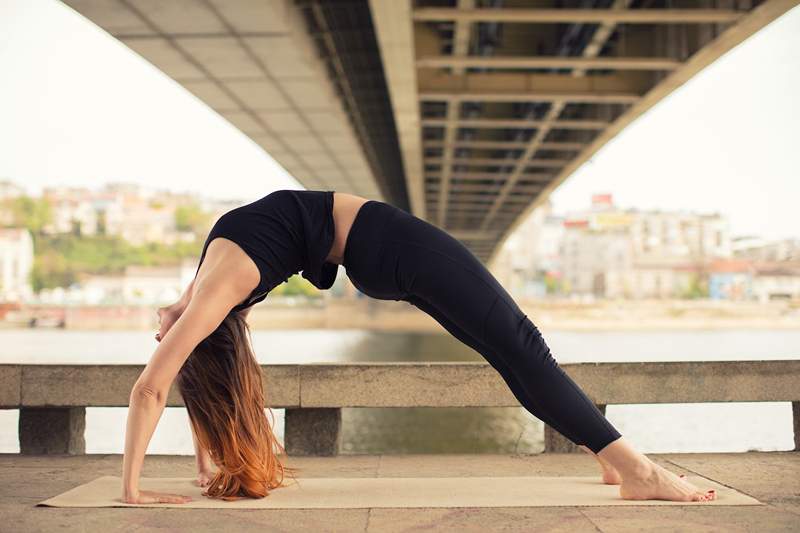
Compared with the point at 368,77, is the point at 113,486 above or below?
below

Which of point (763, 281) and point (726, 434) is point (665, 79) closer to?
point (726, 434)

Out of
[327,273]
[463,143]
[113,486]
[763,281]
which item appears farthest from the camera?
[763,281]

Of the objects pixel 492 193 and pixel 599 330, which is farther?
pixel 599 330

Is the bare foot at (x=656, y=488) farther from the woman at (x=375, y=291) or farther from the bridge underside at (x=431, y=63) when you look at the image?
the bridge underside at (x=431, y=63)

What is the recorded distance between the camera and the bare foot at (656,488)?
3.36m

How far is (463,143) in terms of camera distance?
22.0m

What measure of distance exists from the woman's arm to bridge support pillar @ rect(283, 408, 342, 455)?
1.76 m

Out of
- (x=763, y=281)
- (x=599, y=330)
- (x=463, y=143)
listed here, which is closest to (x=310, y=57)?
(x=463, y=143)

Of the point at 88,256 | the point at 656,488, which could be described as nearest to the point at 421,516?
the point at 656,488

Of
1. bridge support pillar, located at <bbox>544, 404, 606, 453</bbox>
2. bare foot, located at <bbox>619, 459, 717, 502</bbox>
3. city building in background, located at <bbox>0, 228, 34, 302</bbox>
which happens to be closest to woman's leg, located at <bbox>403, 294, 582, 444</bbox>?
bare foot, located at <bbox>619, 459, 717, 502</bbox>

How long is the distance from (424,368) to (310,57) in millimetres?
10599

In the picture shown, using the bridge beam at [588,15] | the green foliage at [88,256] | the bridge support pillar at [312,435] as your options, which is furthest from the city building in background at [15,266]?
the bridge support pillar at [312,435]

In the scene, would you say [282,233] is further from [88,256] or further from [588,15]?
[88,256]

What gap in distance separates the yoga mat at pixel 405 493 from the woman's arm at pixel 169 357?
0.26 metres
